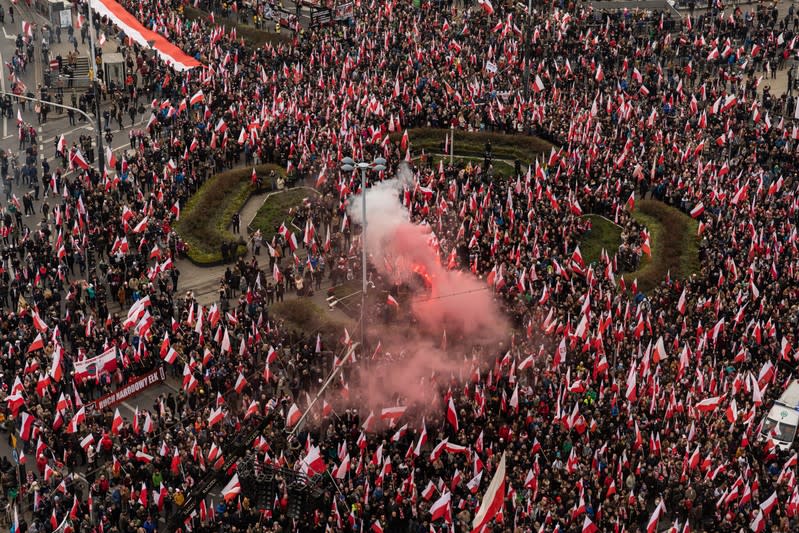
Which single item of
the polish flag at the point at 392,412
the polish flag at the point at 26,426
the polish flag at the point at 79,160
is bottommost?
A: the polish flag at the point at 26,426

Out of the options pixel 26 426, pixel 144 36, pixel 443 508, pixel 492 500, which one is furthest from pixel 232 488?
pixel 144 36

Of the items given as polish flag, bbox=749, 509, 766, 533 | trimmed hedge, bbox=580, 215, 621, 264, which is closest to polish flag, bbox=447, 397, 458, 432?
polish flag, bbox=749, 509, 766, 533

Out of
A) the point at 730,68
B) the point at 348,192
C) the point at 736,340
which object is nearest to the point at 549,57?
the point at 730,68

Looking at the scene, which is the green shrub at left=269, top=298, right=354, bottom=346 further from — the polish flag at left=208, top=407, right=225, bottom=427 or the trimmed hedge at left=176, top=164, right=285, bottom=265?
the polish flag at left=208, top=407, right=225, bottom=427

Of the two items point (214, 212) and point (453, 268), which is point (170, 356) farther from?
point (214, 212)

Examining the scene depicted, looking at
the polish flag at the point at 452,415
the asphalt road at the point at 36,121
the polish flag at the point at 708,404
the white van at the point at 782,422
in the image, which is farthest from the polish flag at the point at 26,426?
the white van at the point at 782,422

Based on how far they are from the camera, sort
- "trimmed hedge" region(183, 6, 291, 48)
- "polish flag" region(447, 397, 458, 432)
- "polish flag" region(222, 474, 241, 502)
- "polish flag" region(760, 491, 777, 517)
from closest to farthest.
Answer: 1. "polish flag" region(760, 491, 777, 517)
2. "polish flag" region(222, 474, 241, 502)
3. "polish flag" region(447, 397, 458, 432)
4. "trimmed hedge" region(183, 6, 291, 48)

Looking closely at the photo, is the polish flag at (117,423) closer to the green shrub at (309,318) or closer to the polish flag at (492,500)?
the green shrub at (309,318)
